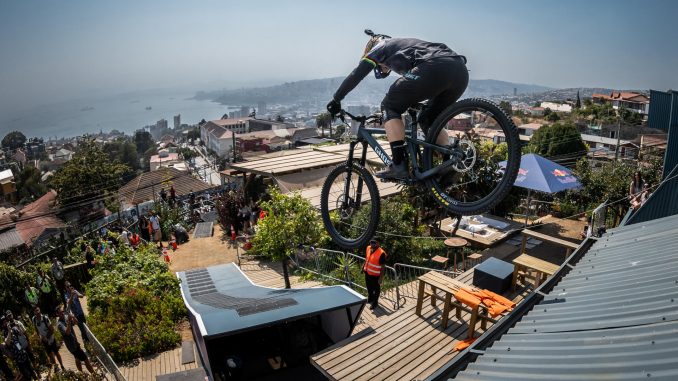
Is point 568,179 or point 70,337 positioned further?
point 568,179

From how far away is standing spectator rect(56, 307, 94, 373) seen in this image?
968 centimetres

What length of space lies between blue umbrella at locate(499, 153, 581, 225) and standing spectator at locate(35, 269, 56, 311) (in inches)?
597

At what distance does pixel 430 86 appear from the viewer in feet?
11.5

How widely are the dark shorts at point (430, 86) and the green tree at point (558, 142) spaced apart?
5696cm

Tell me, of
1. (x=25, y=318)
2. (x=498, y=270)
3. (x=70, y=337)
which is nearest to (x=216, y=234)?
(x=25, y=318)

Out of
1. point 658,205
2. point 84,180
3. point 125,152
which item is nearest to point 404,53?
point 658,205

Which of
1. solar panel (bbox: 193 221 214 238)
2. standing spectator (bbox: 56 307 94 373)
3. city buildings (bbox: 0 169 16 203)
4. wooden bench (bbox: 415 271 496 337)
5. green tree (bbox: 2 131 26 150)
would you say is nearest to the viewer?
wooden bench (bbox: 415 271 496 337)

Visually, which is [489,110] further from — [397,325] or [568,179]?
[568,179]

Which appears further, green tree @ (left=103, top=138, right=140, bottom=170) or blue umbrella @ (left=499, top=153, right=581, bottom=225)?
green tree @ (left=103, top=138, right=140, bottom=170)

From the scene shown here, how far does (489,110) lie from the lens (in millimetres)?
3270

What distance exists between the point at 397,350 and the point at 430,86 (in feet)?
17.7

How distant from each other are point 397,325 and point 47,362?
9251 millimetres

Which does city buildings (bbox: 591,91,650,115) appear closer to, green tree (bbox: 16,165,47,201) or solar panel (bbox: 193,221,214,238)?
solar panel (bbox: 193,221,214,238)

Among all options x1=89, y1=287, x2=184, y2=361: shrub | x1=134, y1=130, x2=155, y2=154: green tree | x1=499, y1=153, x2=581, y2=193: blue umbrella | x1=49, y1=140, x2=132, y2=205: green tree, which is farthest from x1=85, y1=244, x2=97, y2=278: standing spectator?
x1=134, y1=130, x2=155, y2=154: green tree
